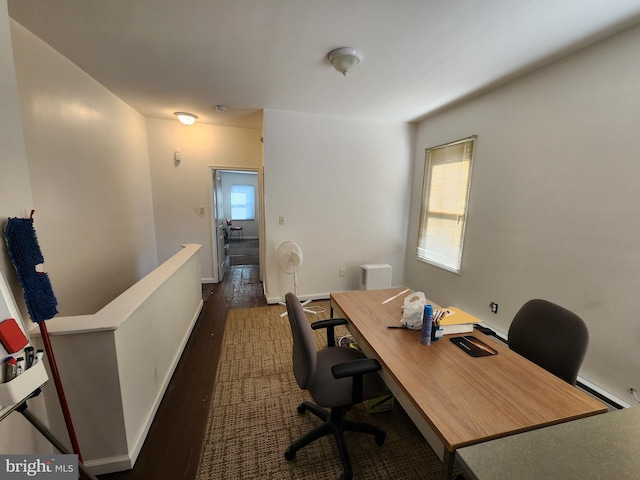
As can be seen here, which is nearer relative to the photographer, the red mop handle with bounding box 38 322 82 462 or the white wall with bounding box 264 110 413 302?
the red mop handle with bounding box 38 322 82 462

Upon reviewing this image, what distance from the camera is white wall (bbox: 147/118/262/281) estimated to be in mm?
3834

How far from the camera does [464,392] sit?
3.43 ft

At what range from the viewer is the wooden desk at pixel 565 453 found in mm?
692

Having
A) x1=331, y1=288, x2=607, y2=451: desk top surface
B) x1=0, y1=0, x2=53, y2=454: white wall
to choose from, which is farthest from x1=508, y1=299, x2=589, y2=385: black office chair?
x1=0, y1=0, x2=53, y2=454: white wall

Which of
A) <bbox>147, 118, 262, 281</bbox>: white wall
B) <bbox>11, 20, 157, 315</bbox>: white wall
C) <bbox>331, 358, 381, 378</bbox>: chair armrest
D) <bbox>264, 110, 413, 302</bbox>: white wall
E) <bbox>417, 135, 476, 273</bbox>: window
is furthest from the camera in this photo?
<bbox>147, 118, 262, 281</bbox>: white wall

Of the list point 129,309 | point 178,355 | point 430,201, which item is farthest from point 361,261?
point 129,309

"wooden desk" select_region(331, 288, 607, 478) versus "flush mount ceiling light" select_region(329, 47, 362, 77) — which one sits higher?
"flush mount ceiling light" select_region(329, 47, 362, 77)

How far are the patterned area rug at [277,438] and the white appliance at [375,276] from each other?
5.57 ft

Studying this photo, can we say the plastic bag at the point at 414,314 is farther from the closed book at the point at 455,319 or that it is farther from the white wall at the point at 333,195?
the white wall at the point at 333,195

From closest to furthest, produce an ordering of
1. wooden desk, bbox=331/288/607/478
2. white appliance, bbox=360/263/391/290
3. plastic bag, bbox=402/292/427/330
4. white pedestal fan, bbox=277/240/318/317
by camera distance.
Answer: wooden desk, bbox=331/288/607/478
plastic bag, bbox=402/292/427/330
white pedestal fan, bbox=277/240/318/317
white appliance, bbox=360/263/391/290

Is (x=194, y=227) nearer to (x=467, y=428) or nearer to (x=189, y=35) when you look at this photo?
(x=189, y=35)

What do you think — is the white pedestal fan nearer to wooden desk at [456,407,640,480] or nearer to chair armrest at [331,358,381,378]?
chair armrest at [331,358,381,378]

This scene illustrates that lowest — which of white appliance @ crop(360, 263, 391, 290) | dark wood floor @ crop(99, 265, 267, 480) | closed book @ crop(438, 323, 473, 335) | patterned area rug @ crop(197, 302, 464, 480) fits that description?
dark wood floor @ crop(99, 265, 267, 480)

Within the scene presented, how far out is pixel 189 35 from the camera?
1.76 m
